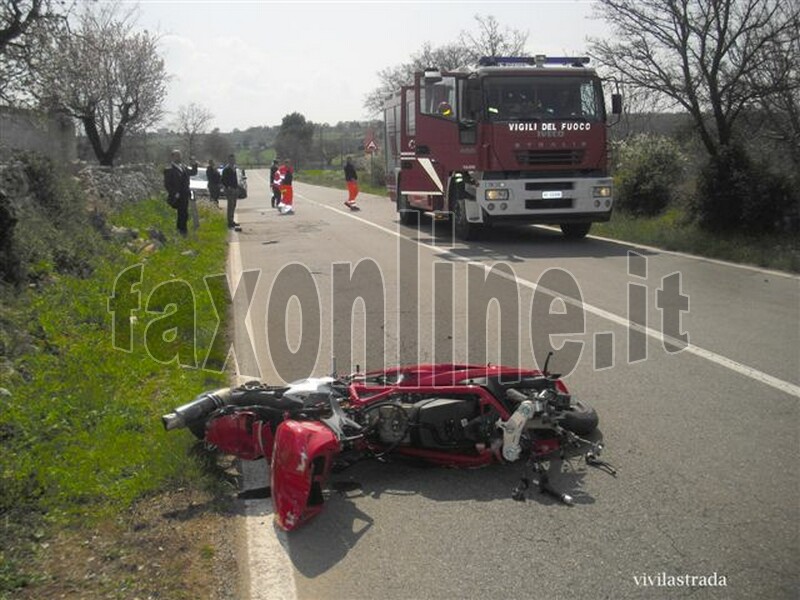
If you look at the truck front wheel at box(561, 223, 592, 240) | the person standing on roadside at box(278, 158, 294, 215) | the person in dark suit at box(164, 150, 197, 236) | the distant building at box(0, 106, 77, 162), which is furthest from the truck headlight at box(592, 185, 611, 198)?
the person standing on roadside at box(278, 158, 294, 215)

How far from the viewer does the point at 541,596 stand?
3447 mm

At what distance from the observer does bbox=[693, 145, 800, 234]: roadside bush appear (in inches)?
573

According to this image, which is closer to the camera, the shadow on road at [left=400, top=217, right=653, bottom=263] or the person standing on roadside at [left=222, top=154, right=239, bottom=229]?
the shadow on road at [left=400, top=217, right=653, bottom=263]

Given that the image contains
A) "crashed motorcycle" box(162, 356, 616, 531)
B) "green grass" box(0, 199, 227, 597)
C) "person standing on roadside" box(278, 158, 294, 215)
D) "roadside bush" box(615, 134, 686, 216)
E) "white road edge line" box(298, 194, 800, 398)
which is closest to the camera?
"green grass" box(0, 199, 227, 597)

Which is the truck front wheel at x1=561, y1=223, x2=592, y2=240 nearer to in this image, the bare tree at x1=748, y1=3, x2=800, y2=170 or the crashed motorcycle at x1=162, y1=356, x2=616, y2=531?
the bare tree at x1=748, y1=3, x2=800, y2=170

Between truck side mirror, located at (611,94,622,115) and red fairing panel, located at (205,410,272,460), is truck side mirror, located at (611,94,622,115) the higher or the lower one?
the higher one

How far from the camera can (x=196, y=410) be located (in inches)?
190

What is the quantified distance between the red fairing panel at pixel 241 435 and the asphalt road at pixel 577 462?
1.36 ft

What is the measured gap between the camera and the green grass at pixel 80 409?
4367mm

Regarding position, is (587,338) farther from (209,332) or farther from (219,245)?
(219,245)

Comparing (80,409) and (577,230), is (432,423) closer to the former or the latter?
(80,409)

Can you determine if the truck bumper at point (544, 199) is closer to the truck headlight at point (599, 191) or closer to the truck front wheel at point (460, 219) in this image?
the truck headlight at point (599, 191)

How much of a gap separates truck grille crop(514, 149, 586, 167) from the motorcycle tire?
1065 centimetres

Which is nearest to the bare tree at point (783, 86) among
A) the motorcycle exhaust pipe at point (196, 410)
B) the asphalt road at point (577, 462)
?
the asphalt road at point (577, 462)
